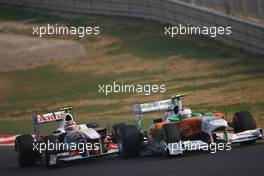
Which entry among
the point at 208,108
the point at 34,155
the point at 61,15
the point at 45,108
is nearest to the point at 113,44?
the point at 61,15

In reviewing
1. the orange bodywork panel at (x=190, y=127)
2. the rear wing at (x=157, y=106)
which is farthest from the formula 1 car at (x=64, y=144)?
the orange bodywork panel at (x=190, y=127)

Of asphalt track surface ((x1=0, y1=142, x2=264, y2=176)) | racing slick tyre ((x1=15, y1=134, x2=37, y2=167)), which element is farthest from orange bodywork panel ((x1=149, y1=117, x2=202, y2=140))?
racing slick tyre ((x1=15, y1=134, x2=37, y2=167))

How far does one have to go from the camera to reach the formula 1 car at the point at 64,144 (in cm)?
1886

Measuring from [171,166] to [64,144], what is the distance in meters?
3.63

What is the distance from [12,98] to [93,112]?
6189 mm

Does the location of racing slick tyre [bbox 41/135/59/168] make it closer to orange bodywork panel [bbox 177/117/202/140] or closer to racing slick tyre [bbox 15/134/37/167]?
racing slick tyre [bbox 15/134/37/167]

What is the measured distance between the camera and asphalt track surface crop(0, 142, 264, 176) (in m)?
14.9

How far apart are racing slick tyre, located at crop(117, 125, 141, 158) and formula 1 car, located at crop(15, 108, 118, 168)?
1.45 feet

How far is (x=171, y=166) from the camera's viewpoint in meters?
16.3

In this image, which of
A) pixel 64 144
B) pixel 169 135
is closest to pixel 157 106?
pixel 169 135

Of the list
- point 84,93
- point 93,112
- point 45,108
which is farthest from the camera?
point 84,93

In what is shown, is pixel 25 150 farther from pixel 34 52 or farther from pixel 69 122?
pixel 34 52

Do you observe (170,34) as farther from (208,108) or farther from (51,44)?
(208,108)

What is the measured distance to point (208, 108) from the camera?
27.5m
